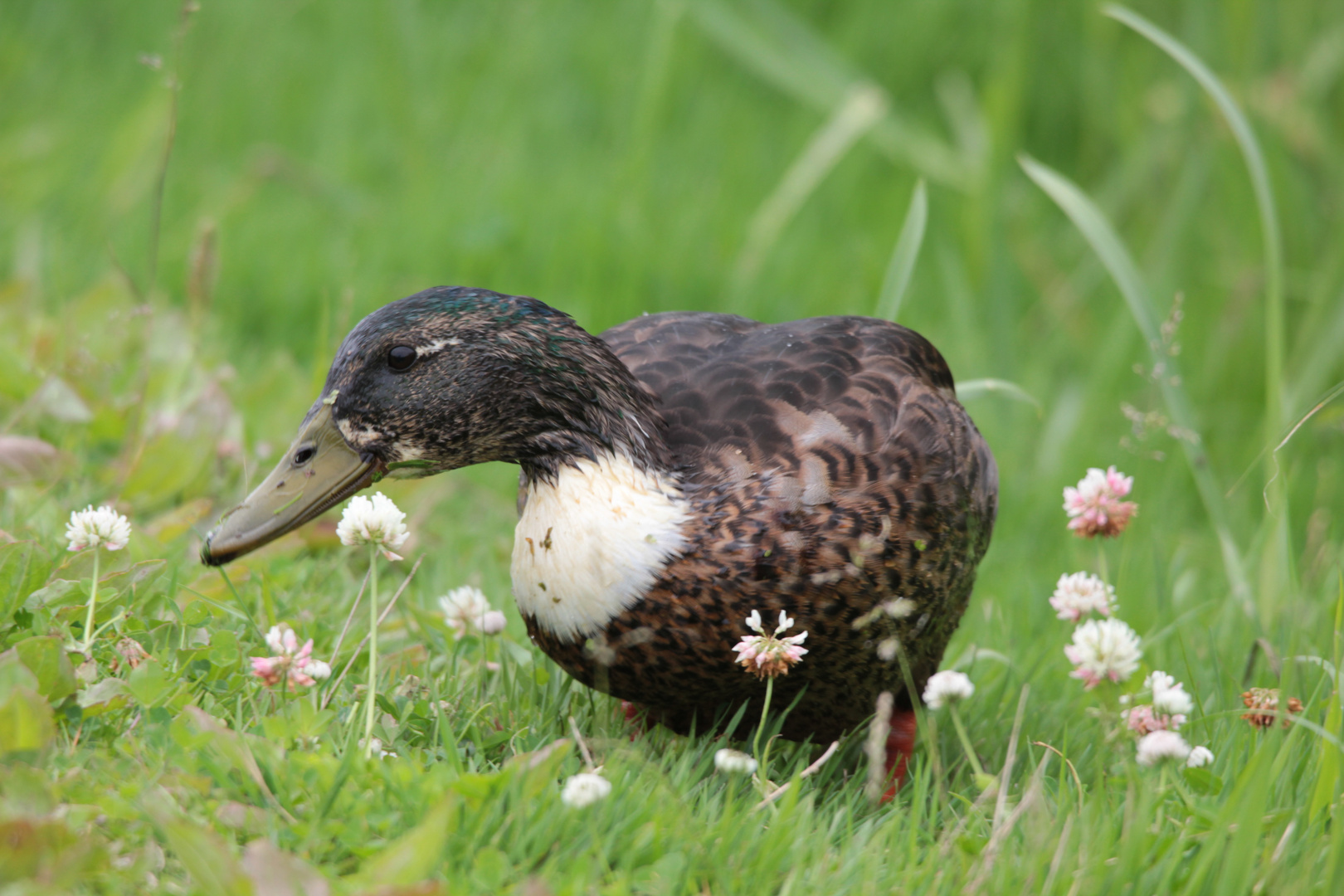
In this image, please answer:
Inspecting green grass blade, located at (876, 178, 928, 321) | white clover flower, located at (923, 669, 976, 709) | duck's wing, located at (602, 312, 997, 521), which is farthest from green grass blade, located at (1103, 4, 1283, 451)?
white clover flower, located at (923, 669, 976, 709)

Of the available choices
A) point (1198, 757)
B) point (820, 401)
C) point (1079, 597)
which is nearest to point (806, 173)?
point (820, 401)

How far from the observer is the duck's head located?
2.38m

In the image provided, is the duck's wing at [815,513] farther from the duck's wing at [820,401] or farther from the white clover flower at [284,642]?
the white clover flower at [284,642]

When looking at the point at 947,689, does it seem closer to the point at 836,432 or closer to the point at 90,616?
the point at 836,432

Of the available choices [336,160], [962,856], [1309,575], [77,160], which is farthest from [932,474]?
[77,160]

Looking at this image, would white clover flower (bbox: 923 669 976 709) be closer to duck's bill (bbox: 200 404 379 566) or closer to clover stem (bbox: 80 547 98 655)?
duck's bill (bbox: 200 404 379 566)

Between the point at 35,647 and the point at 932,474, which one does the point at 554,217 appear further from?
the point at 35,647

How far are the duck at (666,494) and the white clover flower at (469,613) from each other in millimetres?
244

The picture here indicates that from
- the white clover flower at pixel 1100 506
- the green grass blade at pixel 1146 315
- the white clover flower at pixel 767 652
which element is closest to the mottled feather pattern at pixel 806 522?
the white clover flower at pixel 767 652

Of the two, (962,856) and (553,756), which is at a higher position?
(553,756)

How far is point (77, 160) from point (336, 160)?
1100 millimetres

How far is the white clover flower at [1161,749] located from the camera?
198 cm

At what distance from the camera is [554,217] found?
17.3 feet

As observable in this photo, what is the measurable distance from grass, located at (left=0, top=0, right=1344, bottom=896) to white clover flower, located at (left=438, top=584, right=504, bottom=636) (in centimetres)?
9
